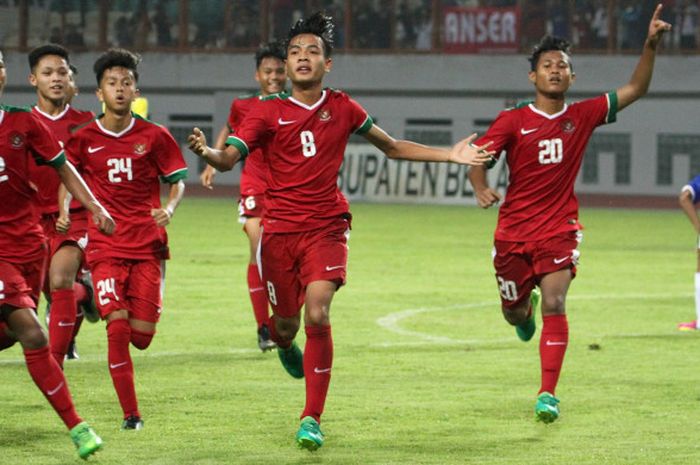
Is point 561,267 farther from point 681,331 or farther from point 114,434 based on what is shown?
point 681,331

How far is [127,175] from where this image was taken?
8.84 m

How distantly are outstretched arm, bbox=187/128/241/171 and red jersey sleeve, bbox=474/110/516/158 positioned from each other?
1665 mm

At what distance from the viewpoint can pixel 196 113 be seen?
4631cm

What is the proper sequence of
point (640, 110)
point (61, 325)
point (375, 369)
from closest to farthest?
point (61, 325) < point (375, 369) < point (640, 110)

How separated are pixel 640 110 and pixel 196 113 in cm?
1276

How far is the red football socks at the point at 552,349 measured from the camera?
29.0 feet

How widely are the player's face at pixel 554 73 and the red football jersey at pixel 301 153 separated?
1400 millimetres

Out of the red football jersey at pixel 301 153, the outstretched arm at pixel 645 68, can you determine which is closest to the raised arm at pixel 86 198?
the red football jersey at pixel 301 153

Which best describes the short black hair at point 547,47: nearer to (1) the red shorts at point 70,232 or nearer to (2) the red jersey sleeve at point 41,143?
(1) the red shorts at point 70,232

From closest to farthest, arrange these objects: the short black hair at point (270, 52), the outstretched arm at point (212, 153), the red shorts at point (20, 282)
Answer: the red shorts at point (20, 282) < the outstretched arm at point (212, 153) < the short black hair at point (270, 52)

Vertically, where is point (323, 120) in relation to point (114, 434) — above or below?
above

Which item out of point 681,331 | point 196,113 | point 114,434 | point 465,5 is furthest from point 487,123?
point 114,434

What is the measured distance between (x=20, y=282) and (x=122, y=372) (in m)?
1.09

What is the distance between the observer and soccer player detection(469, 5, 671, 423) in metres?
9.23
